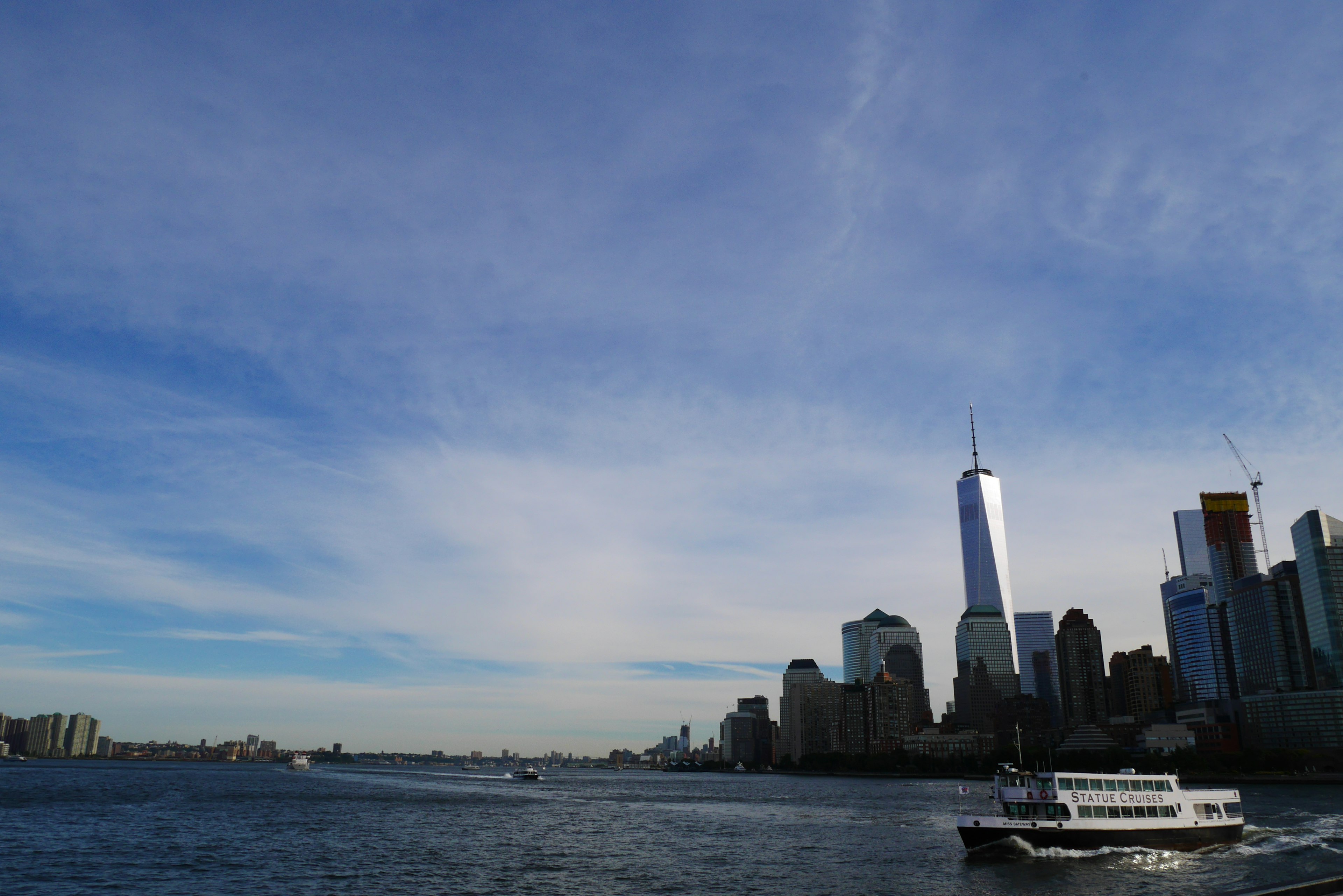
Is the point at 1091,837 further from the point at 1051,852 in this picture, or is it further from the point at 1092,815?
the point at 1051,852

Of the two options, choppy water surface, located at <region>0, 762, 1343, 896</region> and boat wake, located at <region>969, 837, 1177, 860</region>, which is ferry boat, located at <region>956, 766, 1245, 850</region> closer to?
boat wake, located at <region>969, 837, 1177, 860</region>

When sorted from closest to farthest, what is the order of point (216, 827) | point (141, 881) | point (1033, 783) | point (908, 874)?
1. point (141, 881)
2. point (908, 874)
3. point (1033, 783)
4. point (216, 827)

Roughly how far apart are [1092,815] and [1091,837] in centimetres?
218

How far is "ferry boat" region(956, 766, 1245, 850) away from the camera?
283 feet

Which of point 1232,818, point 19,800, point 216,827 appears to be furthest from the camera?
point 19,800

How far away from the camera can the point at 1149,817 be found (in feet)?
298

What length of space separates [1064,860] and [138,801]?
516 feet

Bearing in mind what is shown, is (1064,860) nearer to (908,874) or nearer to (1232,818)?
(908,874)

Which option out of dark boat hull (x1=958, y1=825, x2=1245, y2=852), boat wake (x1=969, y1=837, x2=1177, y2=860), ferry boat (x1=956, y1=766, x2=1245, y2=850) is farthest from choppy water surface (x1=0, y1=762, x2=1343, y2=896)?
ferry boat (x1=956, y1=766, x2=1245, y2=850)

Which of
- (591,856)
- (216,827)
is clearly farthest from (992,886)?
(216,827)

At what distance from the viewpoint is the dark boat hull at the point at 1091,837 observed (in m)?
85.9

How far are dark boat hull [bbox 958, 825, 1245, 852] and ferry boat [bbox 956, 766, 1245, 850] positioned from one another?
0.24 ft

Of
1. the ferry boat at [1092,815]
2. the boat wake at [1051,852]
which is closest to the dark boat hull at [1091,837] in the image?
the ferry boat at [1092,815]

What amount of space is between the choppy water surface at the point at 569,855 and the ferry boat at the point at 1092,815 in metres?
1.82
